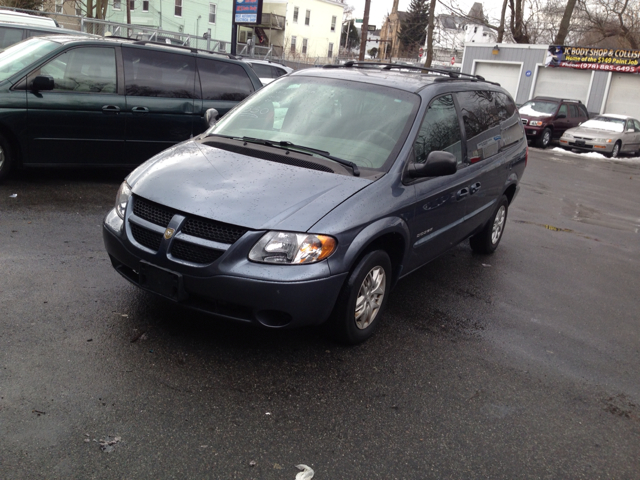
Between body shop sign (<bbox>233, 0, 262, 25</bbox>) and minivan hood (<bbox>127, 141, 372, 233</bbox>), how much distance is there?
16634 mm

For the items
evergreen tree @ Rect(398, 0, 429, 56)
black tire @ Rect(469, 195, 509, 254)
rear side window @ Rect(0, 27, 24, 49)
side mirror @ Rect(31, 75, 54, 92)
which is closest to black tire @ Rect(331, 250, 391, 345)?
black tire @ Rect(469, 195, 509, 254)

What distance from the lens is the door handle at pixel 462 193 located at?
499cm

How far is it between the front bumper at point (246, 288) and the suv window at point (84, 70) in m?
4.18

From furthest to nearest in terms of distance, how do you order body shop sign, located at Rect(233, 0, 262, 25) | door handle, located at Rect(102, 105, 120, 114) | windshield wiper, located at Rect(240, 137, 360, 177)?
body shop sign, located at Rect(233, 0, 262, 25), door handle, located at Rect(102, 105, 120, 114), windshield wiper, located at Rect(240, 137, 360, 177)

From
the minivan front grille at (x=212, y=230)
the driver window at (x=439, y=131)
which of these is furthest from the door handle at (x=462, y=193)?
the minivan front grille at (x=212, y=230)

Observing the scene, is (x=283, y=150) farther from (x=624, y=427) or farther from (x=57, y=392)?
(x=624, y=427)

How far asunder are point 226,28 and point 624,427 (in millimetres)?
50870

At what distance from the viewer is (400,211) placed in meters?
4.11

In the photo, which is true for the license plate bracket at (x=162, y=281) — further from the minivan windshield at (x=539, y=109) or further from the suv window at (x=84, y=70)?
the minivan windshield at (x=539, y=109)

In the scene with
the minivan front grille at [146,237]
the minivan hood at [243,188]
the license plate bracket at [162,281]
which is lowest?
the license plate bracket at [162,281]

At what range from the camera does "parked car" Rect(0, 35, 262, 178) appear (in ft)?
22.1

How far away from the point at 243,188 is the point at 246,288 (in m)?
0.71

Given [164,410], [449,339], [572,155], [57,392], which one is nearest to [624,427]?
[449,339]

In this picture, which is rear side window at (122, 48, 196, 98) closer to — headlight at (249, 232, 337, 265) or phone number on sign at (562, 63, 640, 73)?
headlight at (249, 232, 337, 265)
